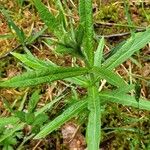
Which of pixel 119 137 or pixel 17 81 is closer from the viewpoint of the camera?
pixel 17 81

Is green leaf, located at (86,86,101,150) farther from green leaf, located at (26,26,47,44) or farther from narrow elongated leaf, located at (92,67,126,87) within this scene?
green leaf, located at (26,26,47,44)

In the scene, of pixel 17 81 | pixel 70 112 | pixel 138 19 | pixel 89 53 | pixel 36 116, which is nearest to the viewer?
pixel 17 81

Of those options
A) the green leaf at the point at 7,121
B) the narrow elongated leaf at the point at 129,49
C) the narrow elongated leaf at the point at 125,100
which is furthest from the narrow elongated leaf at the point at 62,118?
the green leaf at the point at 7,121

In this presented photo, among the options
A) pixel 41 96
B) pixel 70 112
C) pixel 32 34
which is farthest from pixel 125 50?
pixel 32 34

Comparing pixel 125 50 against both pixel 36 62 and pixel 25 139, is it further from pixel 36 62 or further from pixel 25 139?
pixel 25 139

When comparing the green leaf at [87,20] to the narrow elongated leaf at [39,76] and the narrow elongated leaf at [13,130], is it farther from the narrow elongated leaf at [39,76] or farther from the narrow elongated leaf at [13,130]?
the narrow elongated leaf at [13,130]

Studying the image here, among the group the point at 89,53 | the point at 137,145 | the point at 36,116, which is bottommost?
the point at 137,145

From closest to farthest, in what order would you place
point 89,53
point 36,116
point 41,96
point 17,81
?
1. point 17,81
2. point 89,53
3. point 36,116
4. point 41,96

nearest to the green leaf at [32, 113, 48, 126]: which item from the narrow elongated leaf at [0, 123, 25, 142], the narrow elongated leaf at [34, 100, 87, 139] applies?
the narrow elongated leaf at [0, 123, 25, 142]
